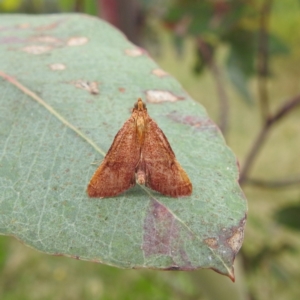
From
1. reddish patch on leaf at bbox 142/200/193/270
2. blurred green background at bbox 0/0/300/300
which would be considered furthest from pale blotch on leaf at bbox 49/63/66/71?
blurred green background at bbox 0/0/300/300

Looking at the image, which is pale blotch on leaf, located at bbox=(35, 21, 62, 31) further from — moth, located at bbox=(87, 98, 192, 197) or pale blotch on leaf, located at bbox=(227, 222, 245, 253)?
pale blotch on leaf, located at bbox=(227, 222, 245, 253)

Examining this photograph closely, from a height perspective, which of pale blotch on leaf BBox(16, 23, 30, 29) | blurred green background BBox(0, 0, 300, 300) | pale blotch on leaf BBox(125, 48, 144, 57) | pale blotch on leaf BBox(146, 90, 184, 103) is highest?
pale blotch on leaf BBox(125, 48, 144, 57)

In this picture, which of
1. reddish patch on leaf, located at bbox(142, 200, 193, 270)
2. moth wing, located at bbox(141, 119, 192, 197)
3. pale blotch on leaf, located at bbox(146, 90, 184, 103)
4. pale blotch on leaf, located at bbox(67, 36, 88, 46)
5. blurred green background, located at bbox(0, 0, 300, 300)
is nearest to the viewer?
reddish patch on leaf, located at bbox(142, 200, 193, 270)

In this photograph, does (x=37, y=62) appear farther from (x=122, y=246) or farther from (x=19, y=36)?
(x=122, y=246)

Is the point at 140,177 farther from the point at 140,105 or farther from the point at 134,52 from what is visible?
the point at 134,52

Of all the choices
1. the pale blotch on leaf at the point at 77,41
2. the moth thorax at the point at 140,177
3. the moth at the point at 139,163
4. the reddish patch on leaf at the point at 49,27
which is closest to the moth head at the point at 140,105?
the moth at the point at 139,163

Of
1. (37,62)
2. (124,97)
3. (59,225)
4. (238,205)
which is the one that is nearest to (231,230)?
(238,205)
